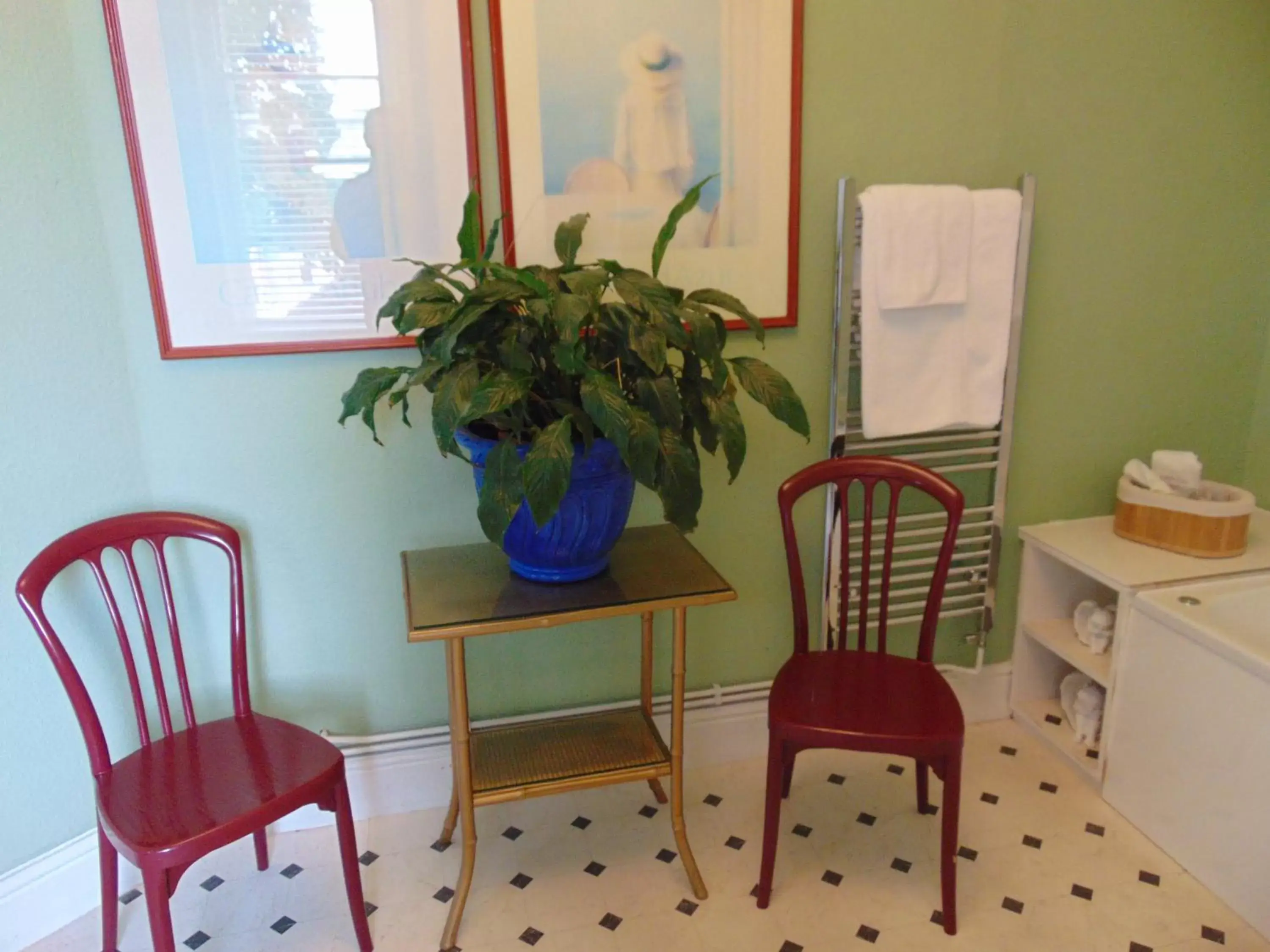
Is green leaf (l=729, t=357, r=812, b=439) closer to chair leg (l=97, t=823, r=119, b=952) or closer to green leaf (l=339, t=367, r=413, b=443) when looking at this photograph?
green leaf (l=339, t=367, r=413, b=443)

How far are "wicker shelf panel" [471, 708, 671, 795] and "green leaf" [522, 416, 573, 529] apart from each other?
0.65 metres

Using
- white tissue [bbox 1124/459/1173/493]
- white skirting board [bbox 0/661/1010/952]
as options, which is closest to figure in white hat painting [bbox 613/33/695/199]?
white skirting board [bbox 0/661/1010/952]

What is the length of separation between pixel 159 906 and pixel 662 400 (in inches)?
46.7

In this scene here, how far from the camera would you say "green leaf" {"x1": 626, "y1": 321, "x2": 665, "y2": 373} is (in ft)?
4.81

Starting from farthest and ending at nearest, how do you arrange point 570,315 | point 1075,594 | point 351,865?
1. point 1075,594
2. point 351,865
3. point 570,315

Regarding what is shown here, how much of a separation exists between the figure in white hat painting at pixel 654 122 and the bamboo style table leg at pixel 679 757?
3.10 ft

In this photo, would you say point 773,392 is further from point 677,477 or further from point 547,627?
point 547,627

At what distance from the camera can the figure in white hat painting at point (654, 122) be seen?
6.12 ft

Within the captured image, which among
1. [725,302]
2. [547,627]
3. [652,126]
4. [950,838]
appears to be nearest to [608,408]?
[725,302]

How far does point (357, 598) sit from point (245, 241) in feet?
2.72

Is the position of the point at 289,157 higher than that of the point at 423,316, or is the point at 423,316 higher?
the point at 289,157

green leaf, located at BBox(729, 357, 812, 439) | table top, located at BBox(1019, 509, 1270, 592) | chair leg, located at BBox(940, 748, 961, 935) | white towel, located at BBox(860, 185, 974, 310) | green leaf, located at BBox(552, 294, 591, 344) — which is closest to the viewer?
green leaf, located at BBox(552, 294, 591, 344)

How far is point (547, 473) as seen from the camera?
143cm

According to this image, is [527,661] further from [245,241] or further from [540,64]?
[540,64]
